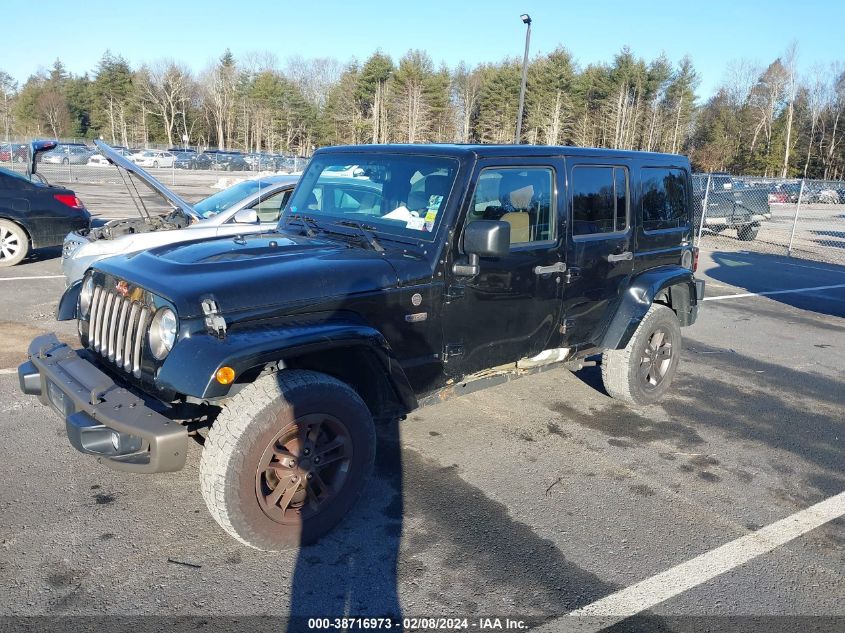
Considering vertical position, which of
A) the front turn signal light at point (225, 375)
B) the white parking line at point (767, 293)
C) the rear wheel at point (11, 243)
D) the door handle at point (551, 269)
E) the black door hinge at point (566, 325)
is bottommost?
the white parking line at point (767, 293)

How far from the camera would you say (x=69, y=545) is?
10.5ft

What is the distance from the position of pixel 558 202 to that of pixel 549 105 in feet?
174

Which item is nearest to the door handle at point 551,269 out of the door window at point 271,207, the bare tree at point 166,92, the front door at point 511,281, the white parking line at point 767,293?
the front door at point 511,281

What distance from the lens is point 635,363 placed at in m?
5.24

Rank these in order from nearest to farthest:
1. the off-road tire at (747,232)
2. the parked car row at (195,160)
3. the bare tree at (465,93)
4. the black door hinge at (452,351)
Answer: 1. the black door hinge at (452,351)
2. the off-road tire at (747,232)
3. the parked car row at (195,160)
4. the bare tree at (465,93)

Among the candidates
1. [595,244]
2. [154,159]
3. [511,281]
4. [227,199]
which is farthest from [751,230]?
[154,159]

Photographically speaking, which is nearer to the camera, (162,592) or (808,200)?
(162,592)

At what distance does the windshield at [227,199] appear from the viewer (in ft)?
26.4

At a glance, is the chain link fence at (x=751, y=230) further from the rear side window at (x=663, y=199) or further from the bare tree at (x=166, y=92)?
the bare tree at (x=166, y=92)

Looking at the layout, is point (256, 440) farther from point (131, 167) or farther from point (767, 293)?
point (767, 293)

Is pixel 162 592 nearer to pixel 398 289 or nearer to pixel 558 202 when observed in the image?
pixel 398 289

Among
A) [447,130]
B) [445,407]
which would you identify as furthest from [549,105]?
[445,407]

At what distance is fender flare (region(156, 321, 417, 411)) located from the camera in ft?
9.32

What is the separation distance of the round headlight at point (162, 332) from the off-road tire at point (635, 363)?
3420 mm
